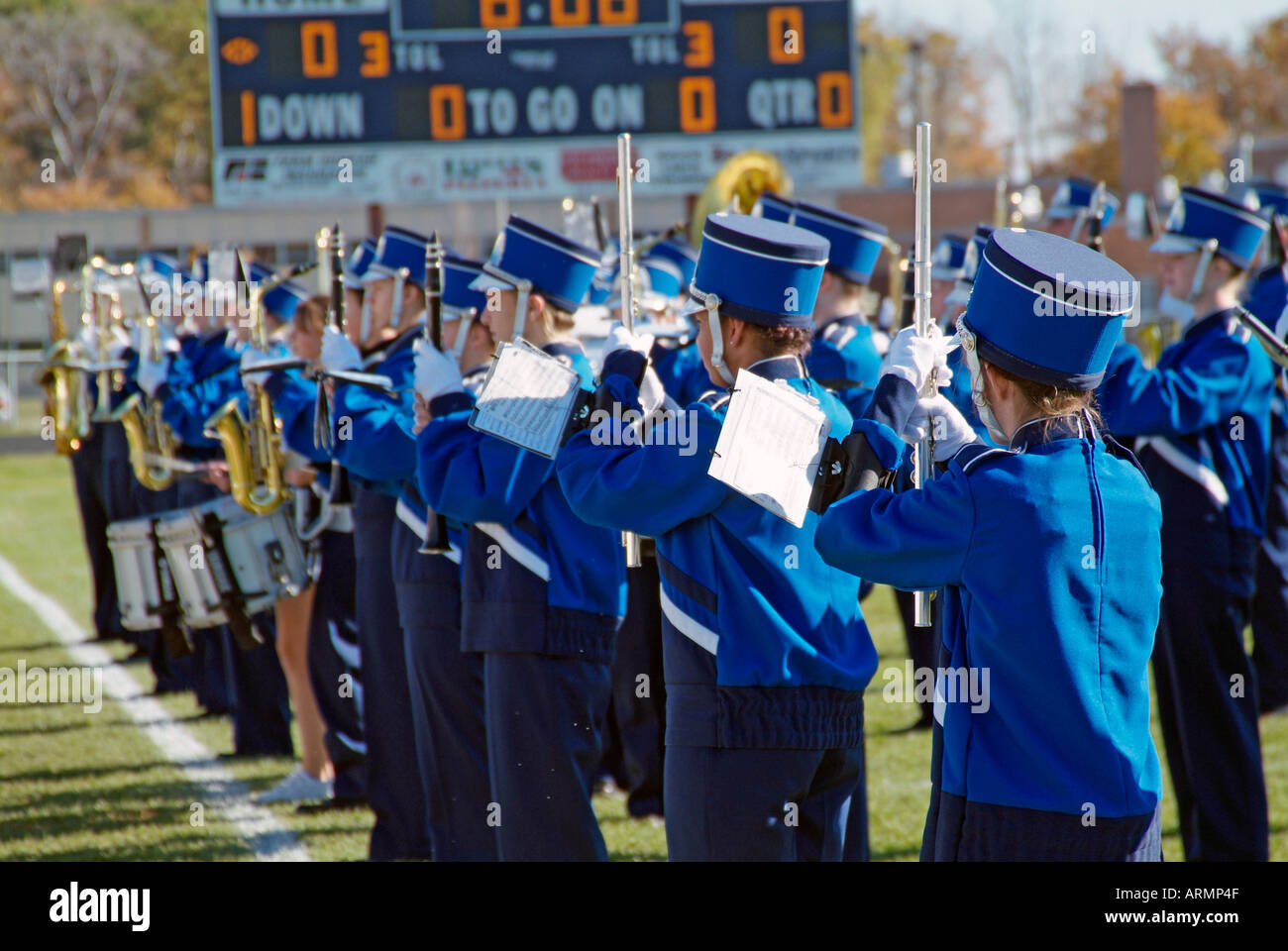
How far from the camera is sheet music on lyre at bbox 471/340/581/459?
13.1 ft

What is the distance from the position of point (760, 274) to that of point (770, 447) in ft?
1.69

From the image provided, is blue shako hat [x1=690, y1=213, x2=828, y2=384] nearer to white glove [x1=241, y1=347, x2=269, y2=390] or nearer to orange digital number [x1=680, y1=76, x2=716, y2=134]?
white glove [x1=241, y1=347, x2=269, y2=390]

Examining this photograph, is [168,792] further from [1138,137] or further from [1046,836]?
[1138,137]

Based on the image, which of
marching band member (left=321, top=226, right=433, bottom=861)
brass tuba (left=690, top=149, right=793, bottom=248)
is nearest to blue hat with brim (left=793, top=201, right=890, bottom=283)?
marching band member (left=321, top=226, right=433, bottom=861)

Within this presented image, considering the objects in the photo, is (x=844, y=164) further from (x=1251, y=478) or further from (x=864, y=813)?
(x=864, y=813)

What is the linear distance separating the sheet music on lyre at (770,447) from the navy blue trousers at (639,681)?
→ 3.25 meters

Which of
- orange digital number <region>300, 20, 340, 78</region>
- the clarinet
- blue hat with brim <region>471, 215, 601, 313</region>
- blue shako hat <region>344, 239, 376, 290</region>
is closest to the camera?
blue hat with brim <region>471, 215, 601, 313</region>

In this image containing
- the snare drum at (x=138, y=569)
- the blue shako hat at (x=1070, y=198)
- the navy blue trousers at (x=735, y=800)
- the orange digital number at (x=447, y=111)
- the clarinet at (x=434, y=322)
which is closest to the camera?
the navy blue trousers at (x=735, y=800)

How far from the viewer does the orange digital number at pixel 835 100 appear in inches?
739

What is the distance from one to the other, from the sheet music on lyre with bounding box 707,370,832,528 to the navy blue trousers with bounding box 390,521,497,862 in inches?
77.1

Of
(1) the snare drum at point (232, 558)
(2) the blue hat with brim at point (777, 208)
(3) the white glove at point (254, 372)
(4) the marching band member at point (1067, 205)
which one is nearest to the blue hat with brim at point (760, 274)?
(2) the blue hat with brim at point (777, 208)

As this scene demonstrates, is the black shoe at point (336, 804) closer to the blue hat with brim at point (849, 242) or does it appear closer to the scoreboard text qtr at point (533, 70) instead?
the blue hat with brim at point (849, 242)

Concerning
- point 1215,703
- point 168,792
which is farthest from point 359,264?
point 1215,703
